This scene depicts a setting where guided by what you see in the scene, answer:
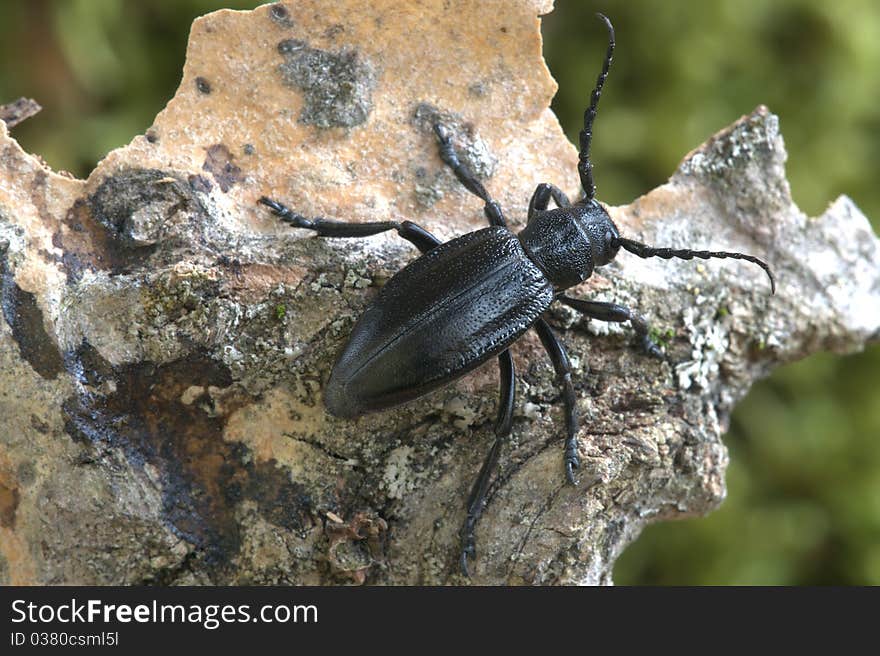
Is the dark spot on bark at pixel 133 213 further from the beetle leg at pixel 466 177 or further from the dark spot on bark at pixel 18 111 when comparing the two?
the beetle leg at pixel 466 177

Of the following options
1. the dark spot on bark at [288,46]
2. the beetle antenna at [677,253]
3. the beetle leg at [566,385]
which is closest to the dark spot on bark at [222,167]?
the dark spot on bark at [288,46]

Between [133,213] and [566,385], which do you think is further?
[566,385]

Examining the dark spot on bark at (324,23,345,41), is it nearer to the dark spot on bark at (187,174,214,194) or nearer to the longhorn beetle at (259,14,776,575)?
the longhorn beetle at (259,14,776,575)

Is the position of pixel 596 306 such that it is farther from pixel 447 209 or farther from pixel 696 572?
pixel 696 572

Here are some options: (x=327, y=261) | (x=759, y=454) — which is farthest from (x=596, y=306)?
(x=759, y=454)

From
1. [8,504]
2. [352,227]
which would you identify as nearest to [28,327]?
[8,504]

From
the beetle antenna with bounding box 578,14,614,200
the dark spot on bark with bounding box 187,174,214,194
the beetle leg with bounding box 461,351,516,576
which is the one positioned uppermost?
the beetle antenna with bounding box 578,14,614,200

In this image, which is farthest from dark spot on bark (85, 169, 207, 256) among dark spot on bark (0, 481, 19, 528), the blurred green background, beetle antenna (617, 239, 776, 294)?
the blurred green background

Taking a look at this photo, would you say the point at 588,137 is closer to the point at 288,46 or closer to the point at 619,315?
the point at 619,315
